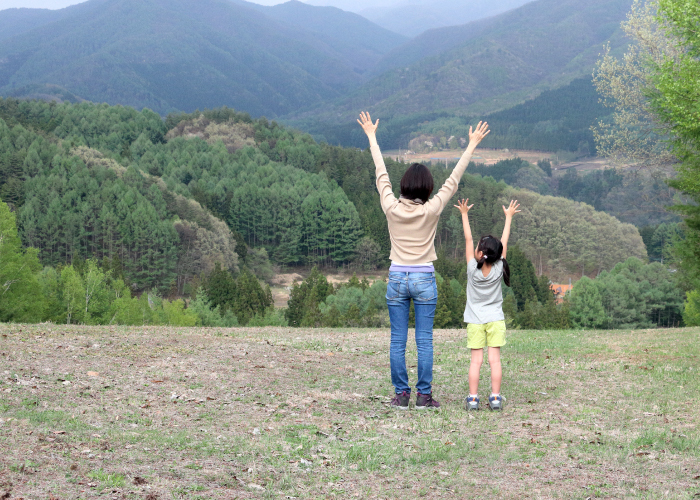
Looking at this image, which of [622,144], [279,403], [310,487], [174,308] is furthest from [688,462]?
[174,308]

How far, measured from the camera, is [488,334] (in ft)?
29.3

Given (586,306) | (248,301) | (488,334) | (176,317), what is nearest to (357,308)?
(176,317)

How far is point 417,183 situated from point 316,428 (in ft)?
10.7

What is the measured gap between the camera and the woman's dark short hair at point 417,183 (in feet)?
27.3

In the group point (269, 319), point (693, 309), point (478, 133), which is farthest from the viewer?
point (269, 319)

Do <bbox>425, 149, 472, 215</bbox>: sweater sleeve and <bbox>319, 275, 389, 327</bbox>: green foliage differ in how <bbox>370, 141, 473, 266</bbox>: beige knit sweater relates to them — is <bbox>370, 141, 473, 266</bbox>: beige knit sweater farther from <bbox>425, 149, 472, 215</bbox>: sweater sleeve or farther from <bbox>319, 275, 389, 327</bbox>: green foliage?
<bbox>319, 275, 389, 327</bbox>: green foliage

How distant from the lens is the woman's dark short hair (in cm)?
834

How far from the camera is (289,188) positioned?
16250 centimetres

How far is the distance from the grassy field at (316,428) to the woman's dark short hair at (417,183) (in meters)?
2.87

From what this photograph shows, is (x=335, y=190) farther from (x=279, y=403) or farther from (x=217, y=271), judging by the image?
(x=279, y=403)

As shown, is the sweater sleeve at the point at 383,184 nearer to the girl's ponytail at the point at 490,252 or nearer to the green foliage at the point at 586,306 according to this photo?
the girl's ponytail at the point at 490,252

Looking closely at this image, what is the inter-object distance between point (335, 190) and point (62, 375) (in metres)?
157

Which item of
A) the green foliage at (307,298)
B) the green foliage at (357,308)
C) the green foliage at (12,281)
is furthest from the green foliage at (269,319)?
the green foliage at (12,281)

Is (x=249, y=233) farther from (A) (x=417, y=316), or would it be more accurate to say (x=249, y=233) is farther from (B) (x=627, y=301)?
(A) (x=417, y=316)
